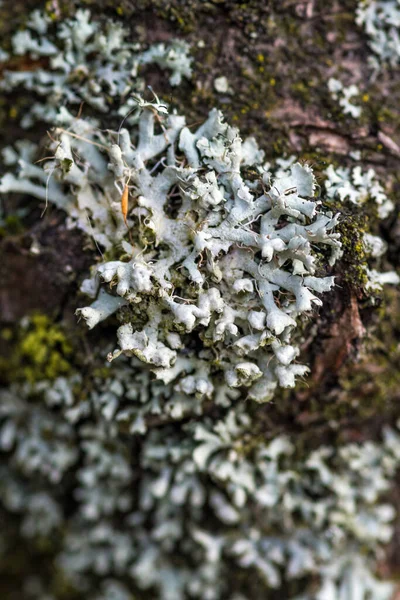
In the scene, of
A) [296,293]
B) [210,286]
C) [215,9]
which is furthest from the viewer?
[215,9]

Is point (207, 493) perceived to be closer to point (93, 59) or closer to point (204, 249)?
point (204, 249)

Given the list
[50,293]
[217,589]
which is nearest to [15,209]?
[50,293]

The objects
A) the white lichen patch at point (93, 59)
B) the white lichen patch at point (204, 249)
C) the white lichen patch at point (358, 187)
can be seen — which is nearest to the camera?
the white lichen patch at point (204, 249)

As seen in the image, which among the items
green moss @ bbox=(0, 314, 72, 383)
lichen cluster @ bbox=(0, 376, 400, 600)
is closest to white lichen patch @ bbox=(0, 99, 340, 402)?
lichen cluster @ bbox=(0, 376, 400, 600)

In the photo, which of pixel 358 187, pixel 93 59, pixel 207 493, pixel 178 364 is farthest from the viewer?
pixel 207 493

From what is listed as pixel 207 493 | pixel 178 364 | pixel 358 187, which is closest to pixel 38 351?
pixel 178 364

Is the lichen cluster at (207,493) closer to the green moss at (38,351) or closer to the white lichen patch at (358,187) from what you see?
the green moss at (38,351)

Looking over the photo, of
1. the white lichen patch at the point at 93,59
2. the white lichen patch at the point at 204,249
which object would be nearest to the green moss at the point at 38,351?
the white lichen patch at the point at 204,249

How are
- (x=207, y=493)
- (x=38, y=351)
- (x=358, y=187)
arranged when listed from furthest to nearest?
(x=207, y=493) → (x=38, y=351) → (x=358, y=187)

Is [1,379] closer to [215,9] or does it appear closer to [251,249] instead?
[251,249]
